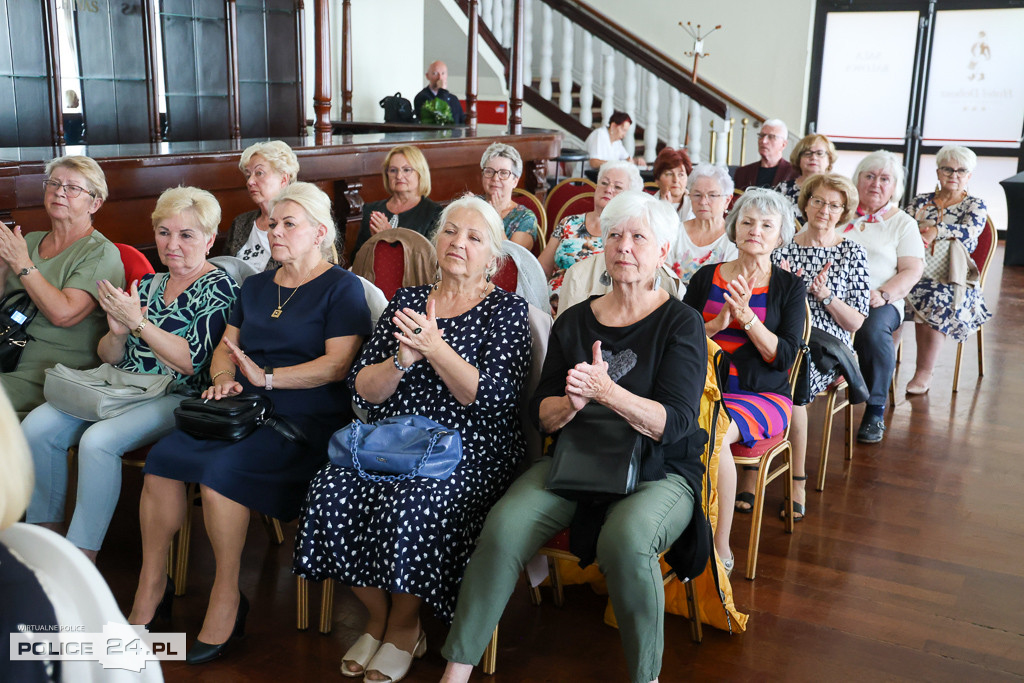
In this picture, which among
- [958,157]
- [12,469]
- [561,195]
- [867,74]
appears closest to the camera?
[12,469]

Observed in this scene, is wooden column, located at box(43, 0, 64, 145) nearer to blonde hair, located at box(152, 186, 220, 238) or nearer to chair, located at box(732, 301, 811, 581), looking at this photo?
blonde hair, located at box(152, 186, 220, 238)

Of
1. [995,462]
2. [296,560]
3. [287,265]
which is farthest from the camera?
[995,462]

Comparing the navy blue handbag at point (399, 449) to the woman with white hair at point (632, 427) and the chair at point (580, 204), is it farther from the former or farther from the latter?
the chair at point (580, 204)

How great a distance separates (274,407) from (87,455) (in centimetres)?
52

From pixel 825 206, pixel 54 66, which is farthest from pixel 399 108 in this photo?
pixel 825 206

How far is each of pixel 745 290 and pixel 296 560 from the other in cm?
150

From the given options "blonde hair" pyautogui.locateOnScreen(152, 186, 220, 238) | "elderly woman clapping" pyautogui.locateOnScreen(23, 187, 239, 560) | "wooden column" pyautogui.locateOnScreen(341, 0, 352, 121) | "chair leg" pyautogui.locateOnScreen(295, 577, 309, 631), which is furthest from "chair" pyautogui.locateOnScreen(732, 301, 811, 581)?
"wooden column" pyautogui.locateOnScreen(341, 0, 352, 121)

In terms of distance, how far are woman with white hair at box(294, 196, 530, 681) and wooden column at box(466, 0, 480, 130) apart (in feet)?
14.4

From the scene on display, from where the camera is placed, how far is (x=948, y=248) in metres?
4.43

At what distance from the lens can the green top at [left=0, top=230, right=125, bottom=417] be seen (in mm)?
2762

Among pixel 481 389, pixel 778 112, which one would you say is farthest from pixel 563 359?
pixel 778 112

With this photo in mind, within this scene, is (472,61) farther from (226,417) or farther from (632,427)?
(632,427)

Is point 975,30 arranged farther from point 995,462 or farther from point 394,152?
point 394,152

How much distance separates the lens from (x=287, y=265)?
104 inches
